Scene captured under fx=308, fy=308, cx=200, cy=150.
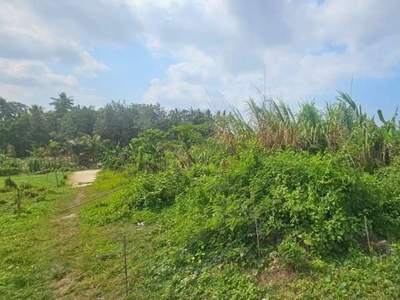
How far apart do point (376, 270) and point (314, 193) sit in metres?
1.11

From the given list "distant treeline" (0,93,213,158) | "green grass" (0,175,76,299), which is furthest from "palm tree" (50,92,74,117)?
"green grass" (0,175,76,299)

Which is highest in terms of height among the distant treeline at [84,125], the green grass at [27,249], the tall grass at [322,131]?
the distant treeline at [84,125]

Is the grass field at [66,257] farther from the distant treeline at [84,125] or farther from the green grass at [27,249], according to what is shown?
the distant treeline at [84,125]

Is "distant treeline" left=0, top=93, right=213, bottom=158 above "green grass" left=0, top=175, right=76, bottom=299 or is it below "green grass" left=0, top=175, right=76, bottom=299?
above

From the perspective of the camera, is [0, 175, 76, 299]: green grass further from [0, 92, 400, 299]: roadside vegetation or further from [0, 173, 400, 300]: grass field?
[0, 92, 400, 299]: roadside vegetation

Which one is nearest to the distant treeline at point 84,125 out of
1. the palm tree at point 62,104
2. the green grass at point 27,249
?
the palm tree at point 62,104

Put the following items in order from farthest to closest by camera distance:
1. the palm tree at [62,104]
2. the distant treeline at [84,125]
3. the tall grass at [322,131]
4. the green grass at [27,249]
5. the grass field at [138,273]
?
the palm tree at [62,104], the distant treeline at [84,125], the tall grass at [322,131], the green grass at [27,249], the grass field at [138,273]

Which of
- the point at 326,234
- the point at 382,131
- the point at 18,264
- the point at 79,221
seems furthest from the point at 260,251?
the point at 79,221

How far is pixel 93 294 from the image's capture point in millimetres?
3533

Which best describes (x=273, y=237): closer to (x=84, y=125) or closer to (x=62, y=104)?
(x=84, y=125)

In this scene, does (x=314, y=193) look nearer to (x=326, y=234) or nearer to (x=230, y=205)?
(x=326, y=234)

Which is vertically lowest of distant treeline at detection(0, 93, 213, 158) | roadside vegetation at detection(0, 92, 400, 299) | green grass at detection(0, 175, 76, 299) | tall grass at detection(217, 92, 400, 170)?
green grass at detection(0, 175, 76, 299)

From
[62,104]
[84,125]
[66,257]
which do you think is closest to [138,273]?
[66,257]

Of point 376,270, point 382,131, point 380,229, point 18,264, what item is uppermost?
point 382,131
